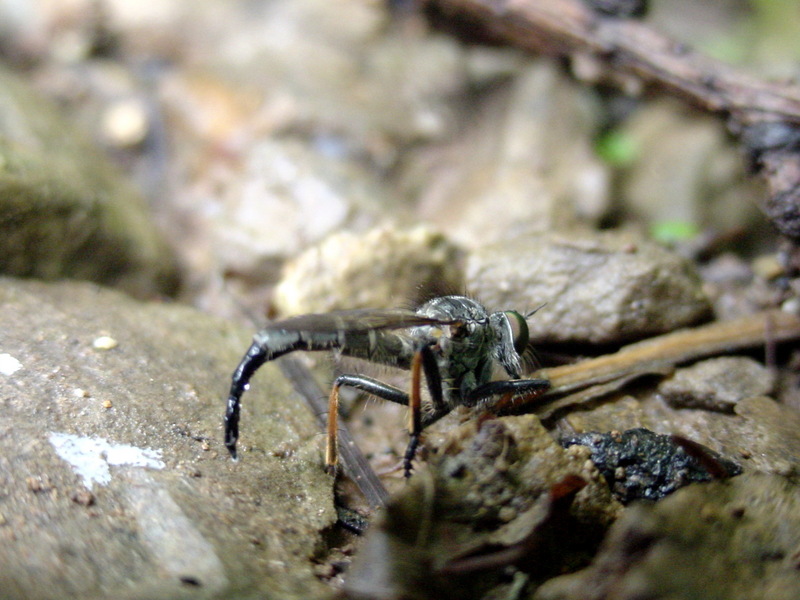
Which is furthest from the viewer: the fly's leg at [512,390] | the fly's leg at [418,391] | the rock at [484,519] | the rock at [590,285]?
the rock at [590,285]

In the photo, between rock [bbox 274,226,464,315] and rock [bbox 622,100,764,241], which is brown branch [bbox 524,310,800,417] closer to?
rock [bbox 274,226,464,315]

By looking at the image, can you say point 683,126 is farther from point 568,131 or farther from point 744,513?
point 744,513

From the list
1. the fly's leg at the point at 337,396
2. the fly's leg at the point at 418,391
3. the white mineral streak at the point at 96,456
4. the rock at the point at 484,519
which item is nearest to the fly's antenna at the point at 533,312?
the fly's leg at the point at 418,391

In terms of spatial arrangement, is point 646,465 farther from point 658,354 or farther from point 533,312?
point 533,312

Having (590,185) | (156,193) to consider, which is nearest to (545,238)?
(590,185)

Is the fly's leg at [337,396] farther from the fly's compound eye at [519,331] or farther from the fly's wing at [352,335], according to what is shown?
the fly's compound eye at [519,331]

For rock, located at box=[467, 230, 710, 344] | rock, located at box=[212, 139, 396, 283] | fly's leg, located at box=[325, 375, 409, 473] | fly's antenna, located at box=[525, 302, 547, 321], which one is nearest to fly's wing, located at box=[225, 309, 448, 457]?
fly's leg, located at box=[325, 375, 409, 473]

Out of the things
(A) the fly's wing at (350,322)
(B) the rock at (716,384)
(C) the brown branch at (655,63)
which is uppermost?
(C) the brown branch at (655,63)
